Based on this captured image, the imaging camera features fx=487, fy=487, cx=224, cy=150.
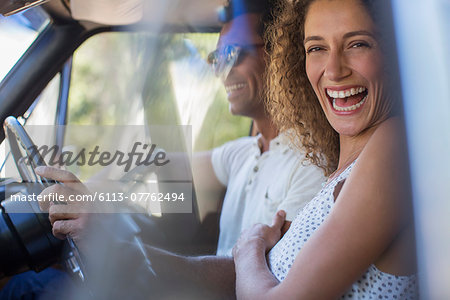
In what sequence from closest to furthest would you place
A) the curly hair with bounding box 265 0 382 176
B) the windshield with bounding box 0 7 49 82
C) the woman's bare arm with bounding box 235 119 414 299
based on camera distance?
the woman's bare arm with bounding box 235 119 414 299, the windshield with bounding box 0 7 49 82, the curly hair with bounding box 265 0 382 176

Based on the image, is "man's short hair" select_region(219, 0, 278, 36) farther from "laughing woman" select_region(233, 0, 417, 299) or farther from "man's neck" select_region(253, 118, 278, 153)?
"man's neck" select_region(253, 118, 278, 153)

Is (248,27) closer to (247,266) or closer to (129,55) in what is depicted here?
(129,55)

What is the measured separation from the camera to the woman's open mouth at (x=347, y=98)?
1163mm

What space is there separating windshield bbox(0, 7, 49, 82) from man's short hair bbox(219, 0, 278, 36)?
597 mm

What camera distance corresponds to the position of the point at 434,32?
86 cm

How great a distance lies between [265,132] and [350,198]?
103cm

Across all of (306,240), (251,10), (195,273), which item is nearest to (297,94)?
(251,10)

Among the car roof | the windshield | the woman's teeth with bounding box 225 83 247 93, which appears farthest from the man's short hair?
the windshield

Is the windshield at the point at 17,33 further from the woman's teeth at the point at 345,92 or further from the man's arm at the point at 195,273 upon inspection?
the woman's teeth at the point at 345,92

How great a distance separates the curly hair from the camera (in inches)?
58.6

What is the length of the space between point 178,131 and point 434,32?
1.20m

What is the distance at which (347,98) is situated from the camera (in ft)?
3.94

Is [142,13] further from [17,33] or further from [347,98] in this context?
[347,98]

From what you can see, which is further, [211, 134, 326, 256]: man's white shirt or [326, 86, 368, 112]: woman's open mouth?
[211, 134, 326, 256]: man's white shirt
